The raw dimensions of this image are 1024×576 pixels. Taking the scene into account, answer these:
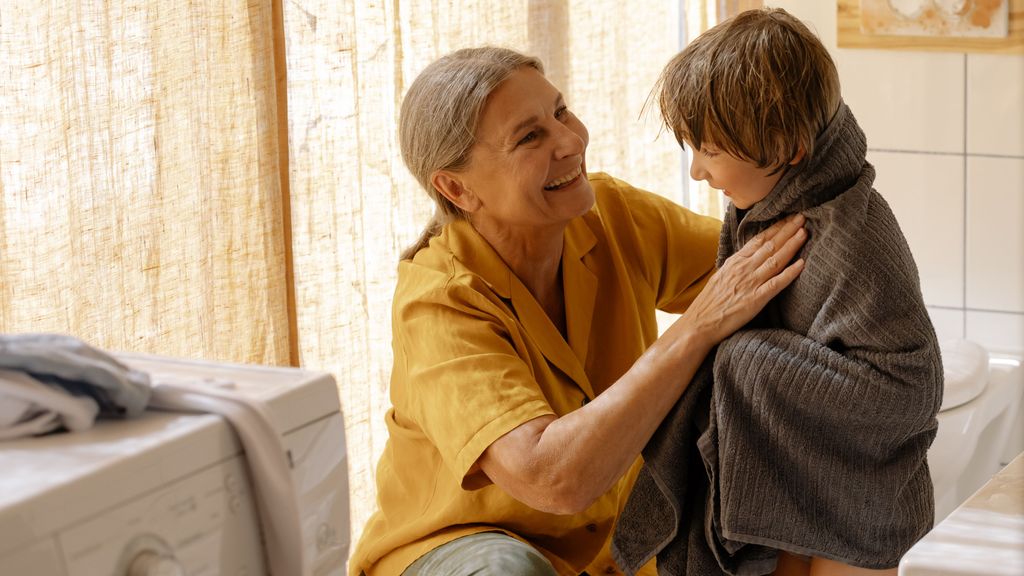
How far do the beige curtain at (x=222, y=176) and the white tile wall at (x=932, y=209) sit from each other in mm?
834

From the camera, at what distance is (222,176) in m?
1.64

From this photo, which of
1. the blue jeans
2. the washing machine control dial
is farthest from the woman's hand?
the washing machine control dial

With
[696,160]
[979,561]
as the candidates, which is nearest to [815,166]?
[696,160]

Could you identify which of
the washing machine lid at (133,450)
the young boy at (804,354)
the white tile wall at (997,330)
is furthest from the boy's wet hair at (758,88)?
the white tile wall at (997,330)

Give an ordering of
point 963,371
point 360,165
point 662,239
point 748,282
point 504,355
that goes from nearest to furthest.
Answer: point 748,282
point 504,355
point 662,239
point 360,165
point 963,371

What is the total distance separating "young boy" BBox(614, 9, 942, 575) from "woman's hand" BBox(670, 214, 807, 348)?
0.02 m

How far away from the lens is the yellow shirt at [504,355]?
143 cm

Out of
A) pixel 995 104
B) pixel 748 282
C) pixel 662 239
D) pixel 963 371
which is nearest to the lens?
pixel 748 282

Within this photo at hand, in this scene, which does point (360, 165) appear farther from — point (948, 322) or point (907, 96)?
point (948, 322)

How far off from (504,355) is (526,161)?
0.89 ft

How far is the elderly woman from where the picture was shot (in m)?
1.36

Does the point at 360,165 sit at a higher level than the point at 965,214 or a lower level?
higher

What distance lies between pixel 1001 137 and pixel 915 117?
0.54ft

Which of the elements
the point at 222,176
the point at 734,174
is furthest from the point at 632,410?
the point at 222,176
